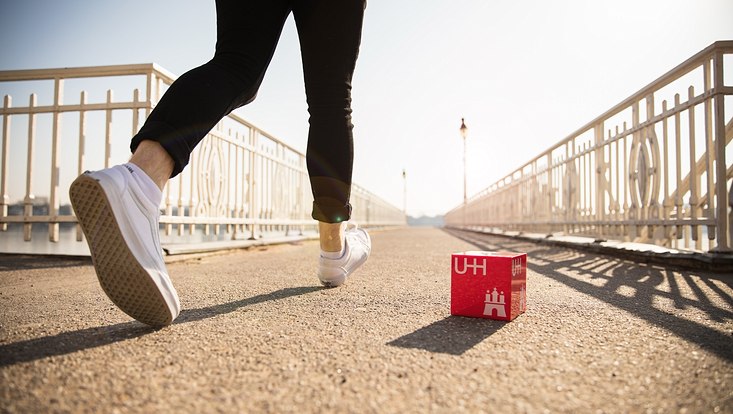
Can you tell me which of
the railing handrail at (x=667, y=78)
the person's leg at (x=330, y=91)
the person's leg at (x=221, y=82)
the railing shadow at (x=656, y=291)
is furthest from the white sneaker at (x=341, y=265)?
the railing handrail at (x=667, y=78)

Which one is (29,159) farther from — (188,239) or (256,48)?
(256,48)

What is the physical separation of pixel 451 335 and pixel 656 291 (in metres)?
1.55

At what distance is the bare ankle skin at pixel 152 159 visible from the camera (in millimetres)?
1244

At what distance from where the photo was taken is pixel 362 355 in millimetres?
1048

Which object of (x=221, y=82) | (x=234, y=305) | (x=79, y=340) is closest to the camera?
(x=79, y=340)

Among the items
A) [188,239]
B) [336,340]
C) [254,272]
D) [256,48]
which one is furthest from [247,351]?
[188,239]

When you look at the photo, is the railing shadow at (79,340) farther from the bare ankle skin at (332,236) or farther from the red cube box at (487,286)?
the red cube box at (487,286)

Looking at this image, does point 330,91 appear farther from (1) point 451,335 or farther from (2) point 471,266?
(1) point 451,335

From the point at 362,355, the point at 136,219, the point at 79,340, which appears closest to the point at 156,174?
the point at 136,219

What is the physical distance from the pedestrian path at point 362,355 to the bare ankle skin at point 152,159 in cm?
44

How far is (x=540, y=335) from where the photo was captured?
1.27 metres

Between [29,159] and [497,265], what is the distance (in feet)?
15.2

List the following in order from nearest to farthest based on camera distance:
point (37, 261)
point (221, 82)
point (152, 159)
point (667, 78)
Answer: point (152, 159), point (221, 82), point (37, 261), point (667, 78)

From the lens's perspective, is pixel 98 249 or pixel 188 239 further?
pixel 188 239
